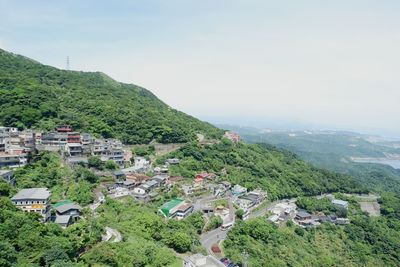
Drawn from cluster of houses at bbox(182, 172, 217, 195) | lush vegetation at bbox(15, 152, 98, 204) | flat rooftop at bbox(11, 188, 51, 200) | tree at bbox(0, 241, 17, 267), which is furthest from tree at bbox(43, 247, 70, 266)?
cluster of houses at bbox(182, 172, 217, 195)

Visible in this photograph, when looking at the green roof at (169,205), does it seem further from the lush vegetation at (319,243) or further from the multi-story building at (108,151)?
the multi-story building at (108,151)

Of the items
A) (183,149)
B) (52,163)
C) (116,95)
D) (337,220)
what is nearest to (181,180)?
(183,149)

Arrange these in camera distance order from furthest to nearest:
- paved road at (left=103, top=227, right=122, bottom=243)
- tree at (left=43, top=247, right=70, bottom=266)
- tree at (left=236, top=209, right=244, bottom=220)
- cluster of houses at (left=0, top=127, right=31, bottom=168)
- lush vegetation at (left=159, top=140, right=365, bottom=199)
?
lush vegetation at (left=159, top=140, right=365, bottom=199) → tree at (left=236, top=209, right=244, bottom=220) → cluster of houses at (left=0, top=127, right=31, bottom=168) → paved road at (left=103, top=227, right=122, bottom=243) → tree at (left=43, top=247, right=70, bottom=266)

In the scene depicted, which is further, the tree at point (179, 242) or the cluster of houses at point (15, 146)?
the cluster of houses at point (15, 146)

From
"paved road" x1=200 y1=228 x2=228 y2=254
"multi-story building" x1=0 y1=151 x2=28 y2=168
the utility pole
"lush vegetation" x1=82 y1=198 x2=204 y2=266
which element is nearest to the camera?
"lush vegetation" x1=82 y1=198 x2=204 y2=266

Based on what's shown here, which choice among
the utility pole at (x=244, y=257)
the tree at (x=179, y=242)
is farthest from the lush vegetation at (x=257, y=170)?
the tree at (x=179, y=242)

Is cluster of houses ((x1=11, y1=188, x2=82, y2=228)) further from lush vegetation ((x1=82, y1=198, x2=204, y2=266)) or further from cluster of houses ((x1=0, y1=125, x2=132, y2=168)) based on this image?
cluster of houses ((x1=0, y1=125, x2=132, y2=168))

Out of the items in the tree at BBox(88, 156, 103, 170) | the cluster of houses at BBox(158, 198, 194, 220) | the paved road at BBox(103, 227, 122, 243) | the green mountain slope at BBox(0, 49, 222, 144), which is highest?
the green mountain slope at BBox(0, 49, 222, 144)
